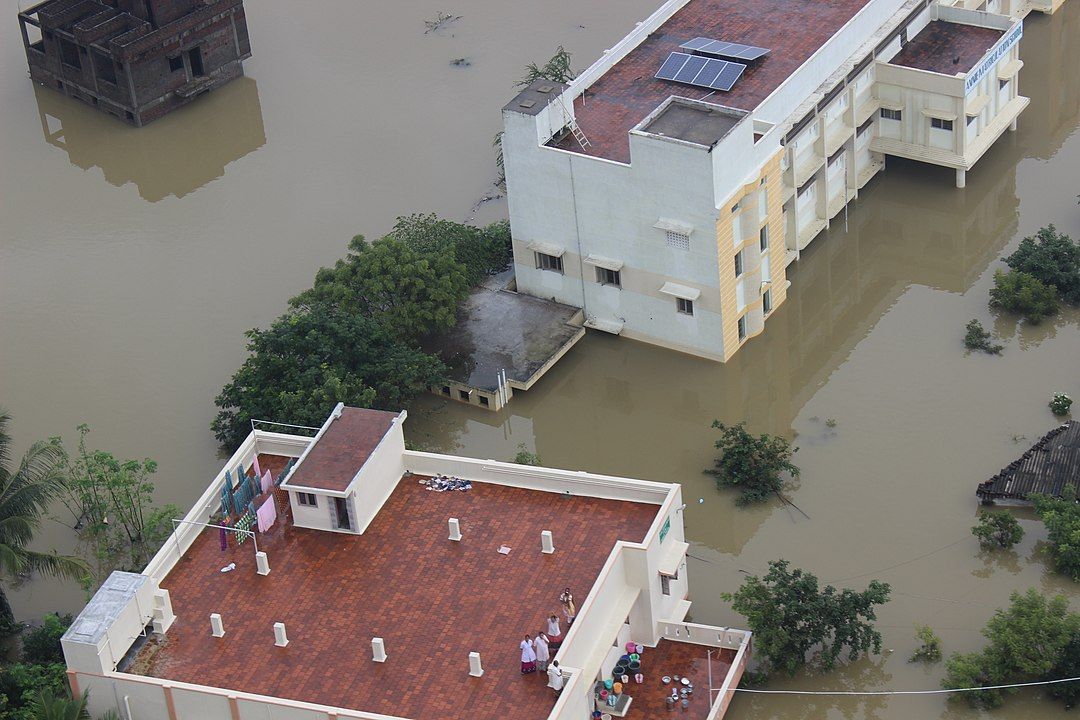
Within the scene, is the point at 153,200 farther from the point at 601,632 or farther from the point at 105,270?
the point at 601,632

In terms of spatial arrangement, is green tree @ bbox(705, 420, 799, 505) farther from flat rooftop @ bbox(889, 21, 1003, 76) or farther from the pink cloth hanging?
flat rooftop @ bbox(889, 21, 1003, 76)

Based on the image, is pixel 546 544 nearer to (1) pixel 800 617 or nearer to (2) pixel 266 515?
(1) pixel 800 617

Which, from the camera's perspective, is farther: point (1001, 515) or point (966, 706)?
point (1001, 515)

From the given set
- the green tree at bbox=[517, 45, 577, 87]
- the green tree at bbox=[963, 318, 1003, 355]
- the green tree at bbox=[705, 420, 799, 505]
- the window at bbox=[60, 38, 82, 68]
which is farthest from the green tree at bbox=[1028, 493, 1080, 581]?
the window at bbox=[60, 38, 82, 68]

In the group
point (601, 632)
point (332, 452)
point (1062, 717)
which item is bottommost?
point (1062, 717)

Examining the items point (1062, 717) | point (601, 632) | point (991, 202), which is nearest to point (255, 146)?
point (991, 202)

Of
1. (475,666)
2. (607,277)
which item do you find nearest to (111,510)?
(475,666)
